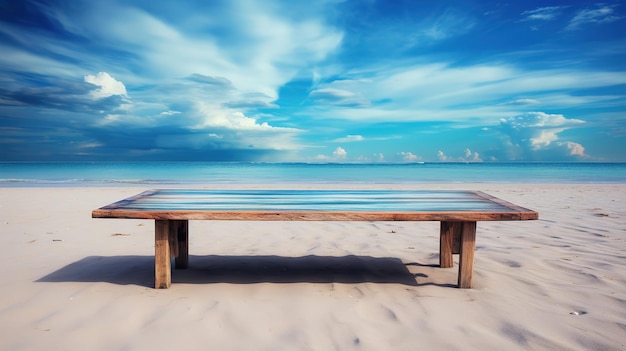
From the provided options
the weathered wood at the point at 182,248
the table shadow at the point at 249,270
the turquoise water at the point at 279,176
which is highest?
the weathered wood at the point at 182,248

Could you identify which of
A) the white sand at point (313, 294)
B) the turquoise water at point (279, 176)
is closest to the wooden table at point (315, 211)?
the white sand at point (313, 294)

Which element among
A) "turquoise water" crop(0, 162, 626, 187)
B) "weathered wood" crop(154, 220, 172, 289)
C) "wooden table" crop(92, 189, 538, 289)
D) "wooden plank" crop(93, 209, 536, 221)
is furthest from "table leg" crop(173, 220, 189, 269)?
"turquoise water" crop(0, 162, 626, 187)

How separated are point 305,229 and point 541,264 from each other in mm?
3334

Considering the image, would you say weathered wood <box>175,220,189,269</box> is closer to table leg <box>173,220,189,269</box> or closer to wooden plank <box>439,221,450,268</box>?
table leg <box>173,220,189,269</box>

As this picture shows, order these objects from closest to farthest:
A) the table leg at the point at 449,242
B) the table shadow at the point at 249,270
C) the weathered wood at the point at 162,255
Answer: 1. the weathered wood at the point at 162,255
2. the table shadow at the point at 249,270
3. the table leg at the point at 449,242

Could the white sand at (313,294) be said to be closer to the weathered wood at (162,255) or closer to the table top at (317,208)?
the weathered wood at (162,255)

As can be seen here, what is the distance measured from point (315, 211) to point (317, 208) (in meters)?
0.18

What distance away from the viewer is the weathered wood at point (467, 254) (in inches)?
130

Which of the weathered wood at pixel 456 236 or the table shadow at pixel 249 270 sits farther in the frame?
the weathered wood at pixel 456 236

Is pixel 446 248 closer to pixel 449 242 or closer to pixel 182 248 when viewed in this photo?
pixel 449 242

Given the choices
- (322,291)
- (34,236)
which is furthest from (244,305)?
(34,236)

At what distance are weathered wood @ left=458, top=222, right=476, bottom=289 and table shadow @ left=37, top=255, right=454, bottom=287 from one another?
0.19m

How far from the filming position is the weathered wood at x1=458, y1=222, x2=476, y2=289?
330 centimetres

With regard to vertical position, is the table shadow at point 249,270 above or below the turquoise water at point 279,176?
above
